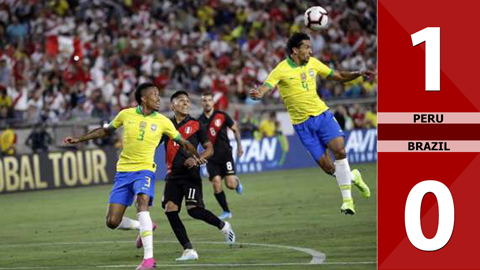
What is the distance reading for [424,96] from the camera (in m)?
4.79

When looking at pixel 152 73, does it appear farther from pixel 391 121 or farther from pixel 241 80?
pixel 391 121

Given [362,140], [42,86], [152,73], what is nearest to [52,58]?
[42,86]

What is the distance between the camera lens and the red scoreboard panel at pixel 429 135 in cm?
468

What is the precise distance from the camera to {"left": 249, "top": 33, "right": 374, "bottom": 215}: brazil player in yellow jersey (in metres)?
13.2

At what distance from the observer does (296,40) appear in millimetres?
12891

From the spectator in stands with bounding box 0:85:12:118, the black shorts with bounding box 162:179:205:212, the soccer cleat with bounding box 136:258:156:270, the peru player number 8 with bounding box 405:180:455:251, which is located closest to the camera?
the peru player number 8 with bounding box 405:180:455:251

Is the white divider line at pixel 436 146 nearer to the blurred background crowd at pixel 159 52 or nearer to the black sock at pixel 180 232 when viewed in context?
the black sock at pixel 180 232

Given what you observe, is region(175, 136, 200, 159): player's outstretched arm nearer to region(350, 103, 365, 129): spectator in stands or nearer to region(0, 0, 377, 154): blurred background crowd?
region(0, 0, 377, 154): blurred background crowd

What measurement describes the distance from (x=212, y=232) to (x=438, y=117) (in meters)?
10.5

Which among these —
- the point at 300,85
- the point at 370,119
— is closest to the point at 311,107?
the point at 300,85

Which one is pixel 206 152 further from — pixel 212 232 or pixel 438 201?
pixel 438 201

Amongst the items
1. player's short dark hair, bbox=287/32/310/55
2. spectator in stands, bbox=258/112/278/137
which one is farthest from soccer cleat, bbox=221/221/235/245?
spectator in stands, bbox=258/112/278/137

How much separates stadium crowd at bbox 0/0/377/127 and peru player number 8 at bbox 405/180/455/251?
2201 cm

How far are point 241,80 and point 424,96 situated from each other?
26.7 metres
